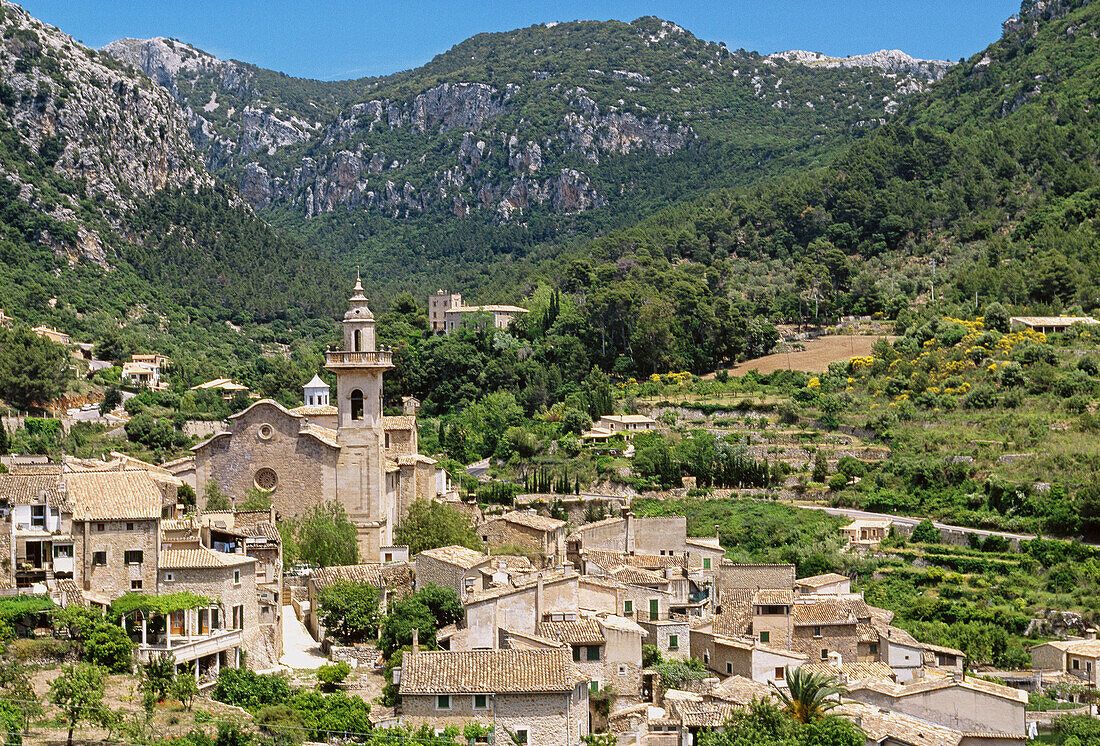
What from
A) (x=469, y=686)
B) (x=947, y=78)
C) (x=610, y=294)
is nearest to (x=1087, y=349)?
(x=610, y=294)

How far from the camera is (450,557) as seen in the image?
129 feet

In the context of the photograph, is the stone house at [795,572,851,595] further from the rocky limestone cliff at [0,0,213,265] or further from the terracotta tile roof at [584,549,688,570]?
the rocky limestone cliff at [0,0,213,265]

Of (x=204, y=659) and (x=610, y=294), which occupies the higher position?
(x=610, y=294)

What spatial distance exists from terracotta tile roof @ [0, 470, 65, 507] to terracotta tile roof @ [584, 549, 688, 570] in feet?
54.7

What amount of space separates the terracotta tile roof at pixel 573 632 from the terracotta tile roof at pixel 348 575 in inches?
248

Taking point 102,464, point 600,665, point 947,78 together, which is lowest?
point 600,665

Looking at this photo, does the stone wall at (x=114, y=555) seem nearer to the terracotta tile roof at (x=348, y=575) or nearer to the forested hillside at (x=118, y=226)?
the terracotta tile roof at (x=348, y=575)

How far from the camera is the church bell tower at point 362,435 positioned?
44844 mm

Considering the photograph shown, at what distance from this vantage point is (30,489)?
3378cm

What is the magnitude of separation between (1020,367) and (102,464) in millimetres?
50401

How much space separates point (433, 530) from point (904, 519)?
2492 cm

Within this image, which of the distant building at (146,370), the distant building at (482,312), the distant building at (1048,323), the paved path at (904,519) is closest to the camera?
Answer: the paved path at (904,519)

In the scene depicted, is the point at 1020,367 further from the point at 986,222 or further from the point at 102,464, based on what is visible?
the point at 102,464

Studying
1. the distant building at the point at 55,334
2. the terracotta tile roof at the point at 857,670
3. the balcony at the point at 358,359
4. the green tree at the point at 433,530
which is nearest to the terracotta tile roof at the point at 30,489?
the balcony at the point at 358,359
